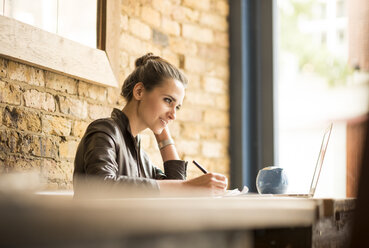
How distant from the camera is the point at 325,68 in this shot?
3.64 m

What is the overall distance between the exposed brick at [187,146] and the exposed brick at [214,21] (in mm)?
892

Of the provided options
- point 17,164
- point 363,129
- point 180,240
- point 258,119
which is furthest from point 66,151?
point 363,129

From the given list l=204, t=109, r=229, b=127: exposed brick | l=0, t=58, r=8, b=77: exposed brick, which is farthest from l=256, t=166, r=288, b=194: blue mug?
l=204, t=109, r=229, b=127: exposed brick

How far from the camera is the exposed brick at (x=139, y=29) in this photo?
303 cm

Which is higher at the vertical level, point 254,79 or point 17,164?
point 254,79

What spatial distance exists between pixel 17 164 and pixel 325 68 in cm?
237

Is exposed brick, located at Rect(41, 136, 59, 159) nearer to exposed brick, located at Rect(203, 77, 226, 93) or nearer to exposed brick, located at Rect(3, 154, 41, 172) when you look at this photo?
exposed brick, located at Rect(3, 154, 41, 172)

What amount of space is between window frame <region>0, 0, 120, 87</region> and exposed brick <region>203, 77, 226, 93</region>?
912 millimetres

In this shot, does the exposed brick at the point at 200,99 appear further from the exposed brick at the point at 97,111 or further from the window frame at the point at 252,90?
the exposed brick at the point at 97,111

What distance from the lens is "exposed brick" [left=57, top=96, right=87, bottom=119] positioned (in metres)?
2.45

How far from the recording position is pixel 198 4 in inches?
141

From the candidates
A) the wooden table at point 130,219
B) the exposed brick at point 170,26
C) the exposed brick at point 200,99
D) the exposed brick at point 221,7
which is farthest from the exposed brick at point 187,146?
the wooden table at point 130,219

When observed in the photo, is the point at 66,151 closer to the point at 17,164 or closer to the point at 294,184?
the point at 17,164

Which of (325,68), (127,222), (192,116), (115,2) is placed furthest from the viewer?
(325,68)
